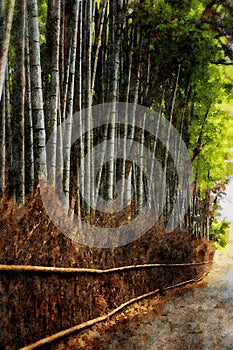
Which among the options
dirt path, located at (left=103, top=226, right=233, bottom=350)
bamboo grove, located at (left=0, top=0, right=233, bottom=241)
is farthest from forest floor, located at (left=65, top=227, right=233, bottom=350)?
bamboo grove, located at (left=0, top=0, right=233, bottom=241)

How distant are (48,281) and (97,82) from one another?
449 cm

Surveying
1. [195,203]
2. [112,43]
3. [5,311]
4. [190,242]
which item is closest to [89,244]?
[5,311]

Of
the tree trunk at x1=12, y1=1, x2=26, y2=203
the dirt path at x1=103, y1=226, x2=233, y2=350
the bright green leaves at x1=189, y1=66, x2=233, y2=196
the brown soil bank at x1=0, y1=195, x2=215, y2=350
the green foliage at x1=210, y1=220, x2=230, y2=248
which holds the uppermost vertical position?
the bright green leaves at x1=189, y1=66, x2=233, y2=196

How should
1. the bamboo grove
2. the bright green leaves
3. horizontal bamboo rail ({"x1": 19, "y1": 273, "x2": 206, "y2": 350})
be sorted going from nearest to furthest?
1. horizontal bamboo rail ({"x1": 19, "y1": 273, "x2": 206, "y2": 350})
2. the bamboo grove
3. the bright green leaves

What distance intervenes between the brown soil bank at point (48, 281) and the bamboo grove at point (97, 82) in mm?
415

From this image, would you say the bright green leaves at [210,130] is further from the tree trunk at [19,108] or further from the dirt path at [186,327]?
the tree trunk at [19,108]

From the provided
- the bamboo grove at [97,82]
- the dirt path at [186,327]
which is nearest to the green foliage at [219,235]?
the bamboo grove at [97,82]

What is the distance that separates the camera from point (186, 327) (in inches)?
278

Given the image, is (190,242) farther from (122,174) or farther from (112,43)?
(112,43)

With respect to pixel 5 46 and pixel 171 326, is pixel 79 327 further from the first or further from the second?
pixel 5 46

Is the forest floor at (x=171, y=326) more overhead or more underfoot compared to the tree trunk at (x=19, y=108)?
more underfoot

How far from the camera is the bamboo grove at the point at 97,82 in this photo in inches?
232

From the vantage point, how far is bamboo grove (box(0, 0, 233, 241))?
19.4 ft

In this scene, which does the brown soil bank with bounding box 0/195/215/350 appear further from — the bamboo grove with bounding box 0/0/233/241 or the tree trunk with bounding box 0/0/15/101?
the tree trunk with bounding box 0/0/15/101
